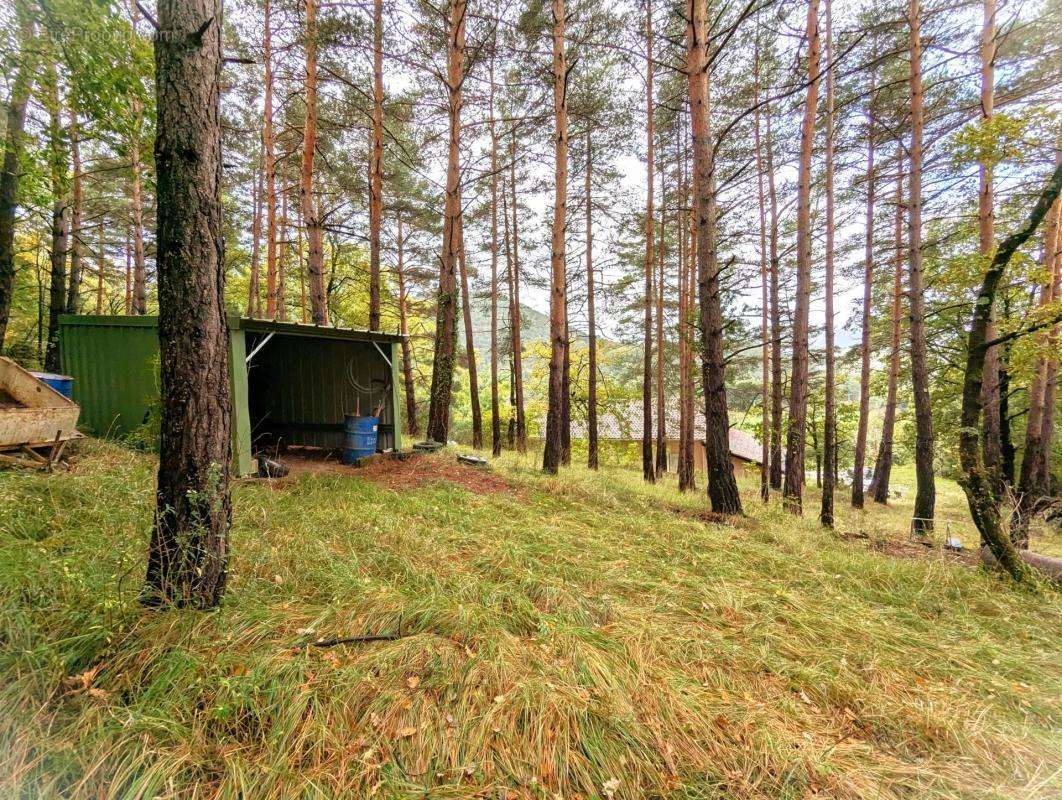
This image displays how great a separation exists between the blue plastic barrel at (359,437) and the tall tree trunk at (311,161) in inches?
102

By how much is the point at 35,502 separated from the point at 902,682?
6076mm

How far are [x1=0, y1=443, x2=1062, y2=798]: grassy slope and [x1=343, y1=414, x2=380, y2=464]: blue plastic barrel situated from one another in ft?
12.0

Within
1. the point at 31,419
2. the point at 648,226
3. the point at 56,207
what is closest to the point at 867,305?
the point at 648,226

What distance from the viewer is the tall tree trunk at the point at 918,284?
650 cm

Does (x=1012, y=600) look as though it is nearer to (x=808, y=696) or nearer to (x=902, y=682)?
(x=902, y=682)

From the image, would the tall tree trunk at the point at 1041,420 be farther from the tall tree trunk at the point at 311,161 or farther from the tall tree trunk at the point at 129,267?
the tall tree trunk at the point at 129,267

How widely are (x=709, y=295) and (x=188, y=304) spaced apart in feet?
18.8

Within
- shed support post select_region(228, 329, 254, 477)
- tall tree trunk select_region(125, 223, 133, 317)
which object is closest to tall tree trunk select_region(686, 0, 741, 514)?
shed support post select_region(228, 329, 254, 477)

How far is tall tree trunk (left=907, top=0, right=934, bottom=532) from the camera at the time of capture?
6.50 metres

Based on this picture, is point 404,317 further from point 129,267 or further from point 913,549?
point 913,549

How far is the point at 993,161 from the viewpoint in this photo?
11.9 feet

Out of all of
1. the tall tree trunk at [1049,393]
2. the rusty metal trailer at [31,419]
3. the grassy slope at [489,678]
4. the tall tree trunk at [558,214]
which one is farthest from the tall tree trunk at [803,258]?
the rusty metal trailer at [31,419]

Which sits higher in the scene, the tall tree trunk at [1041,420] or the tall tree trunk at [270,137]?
the tall tree trunk at [270,137]

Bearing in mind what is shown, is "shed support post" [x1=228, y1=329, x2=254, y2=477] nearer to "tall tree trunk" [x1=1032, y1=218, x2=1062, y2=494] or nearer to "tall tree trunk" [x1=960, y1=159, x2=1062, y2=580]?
"tall tree trunk" [x1=960, y1=159, x2=1062, y2=580]
